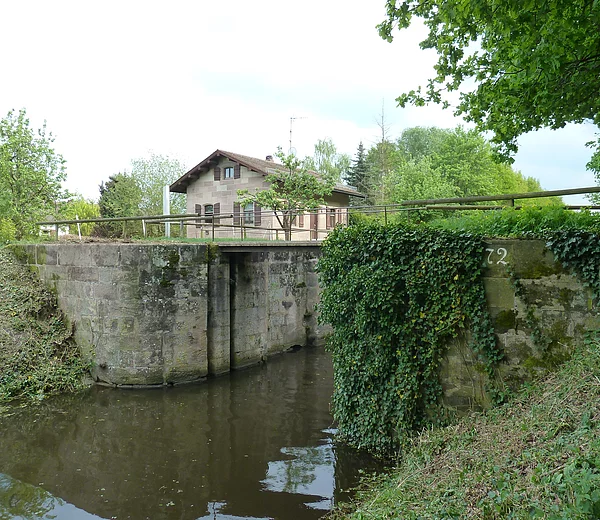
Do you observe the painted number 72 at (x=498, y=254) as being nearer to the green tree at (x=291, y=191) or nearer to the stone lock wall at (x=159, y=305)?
the stone lock wall at (x=159, y=305)

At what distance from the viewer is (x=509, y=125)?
32.3 ft

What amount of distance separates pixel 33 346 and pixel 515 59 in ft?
41.8

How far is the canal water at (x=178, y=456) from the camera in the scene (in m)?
7.12

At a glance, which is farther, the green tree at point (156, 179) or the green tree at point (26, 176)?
the green tree at point (156, 179)

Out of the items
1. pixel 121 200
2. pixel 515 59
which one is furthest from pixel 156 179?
pixel 515 59

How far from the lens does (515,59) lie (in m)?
7.30

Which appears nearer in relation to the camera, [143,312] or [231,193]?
[143,312]

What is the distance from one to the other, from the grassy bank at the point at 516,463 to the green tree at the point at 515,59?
→ 13.5 feet

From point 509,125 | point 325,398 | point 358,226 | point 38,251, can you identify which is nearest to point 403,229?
point 358,226

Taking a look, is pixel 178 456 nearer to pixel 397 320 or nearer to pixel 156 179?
pixel 397 320

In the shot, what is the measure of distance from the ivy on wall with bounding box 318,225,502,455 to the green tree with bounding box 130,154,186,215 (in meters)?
33.6

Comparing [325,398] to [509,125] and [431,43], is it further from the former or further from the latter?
[431,43]

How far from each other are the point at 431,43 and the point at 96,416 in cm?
1093

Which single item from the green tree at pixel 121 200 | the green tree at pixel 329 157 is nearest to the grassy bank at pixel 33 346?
the green tree at pixel 121 200
